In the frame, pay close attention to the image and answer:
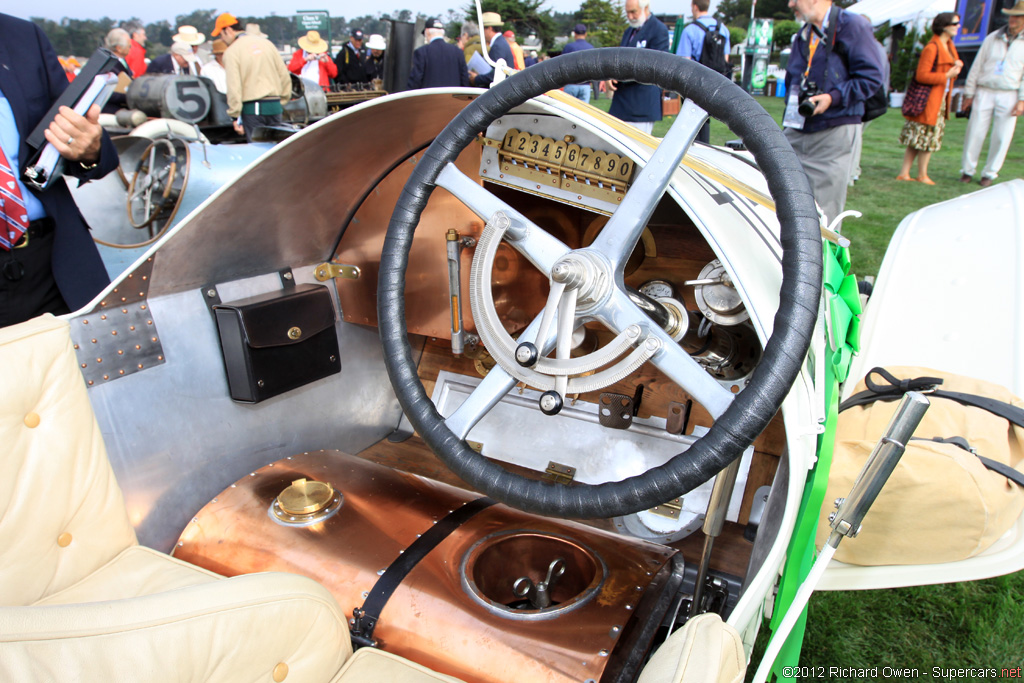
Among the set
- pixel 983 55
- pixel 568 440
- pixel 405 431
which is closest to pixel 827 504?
pixel 568 440

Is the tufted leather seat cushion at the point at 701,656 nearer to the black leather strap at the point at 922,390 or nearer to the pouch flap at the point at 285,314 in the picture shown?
the black leather strap at the point at 922,390

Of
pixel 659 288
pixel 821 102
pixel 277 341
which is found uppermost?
pixel 821 102

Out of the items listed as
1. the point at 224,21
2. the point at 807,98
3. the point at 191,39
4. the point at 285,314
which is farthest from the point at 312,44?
the point at 285,314

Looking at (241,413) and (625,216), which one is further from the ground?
(625,216)

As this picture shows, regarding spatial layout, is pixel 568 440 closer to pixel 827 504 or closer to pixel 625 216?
pixel 827 504

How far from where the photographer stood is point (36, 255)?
5.93ft

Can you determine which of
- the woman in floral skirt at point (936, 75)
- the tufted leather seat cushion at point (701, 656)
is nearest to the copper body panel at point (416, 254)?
the tufted leather seat cushion at point (701, 656)

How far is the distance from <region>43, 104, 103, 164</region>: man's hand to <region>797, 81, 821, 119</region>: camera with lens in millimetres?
3066

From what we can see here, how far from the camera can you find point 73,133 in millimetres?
1762

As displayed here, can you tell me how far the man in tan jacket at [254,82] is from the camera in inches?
231

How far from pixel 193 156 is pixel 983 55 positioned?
7.23 meters

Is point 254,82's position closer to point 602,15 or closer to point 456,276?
point 456,276

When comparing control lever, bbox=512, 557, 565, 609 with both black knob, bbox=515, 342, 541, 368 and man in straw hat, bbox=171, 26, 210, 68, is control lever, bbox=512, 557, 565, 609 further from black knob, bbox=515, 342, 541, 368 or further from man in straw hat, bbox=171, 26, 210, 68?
man in straw hat, bbox=171, 26, 210, 68

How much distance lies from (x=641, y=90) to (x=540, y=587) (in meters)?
4.31
